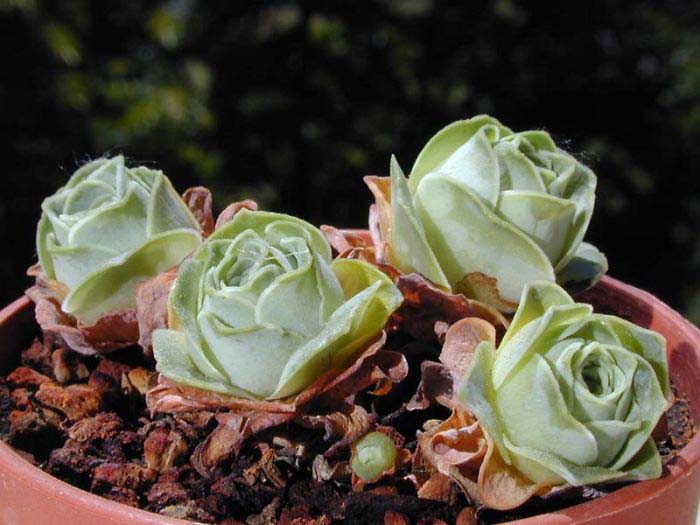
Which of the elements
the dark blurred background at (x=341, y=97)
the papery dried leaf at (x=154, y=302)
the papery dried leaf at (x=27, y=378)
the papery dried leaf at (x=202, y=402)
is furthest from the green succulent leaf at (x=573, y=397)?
the dark blurred background at (x=341, y=97)

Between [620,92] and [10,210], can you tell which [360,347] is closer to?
[10,210]

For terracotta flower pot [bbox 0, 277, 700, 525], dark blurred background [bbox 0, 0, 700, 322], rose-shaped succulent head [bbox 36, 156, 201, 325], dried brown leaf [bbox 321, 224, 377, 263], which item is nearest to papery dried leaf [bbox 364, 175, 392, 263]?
dried brown leaf [bbox 321, 224, 377, 263]

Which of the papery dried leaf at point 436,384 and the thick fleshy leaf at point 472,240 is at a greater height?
the thick fleshy leaf at point 472,240

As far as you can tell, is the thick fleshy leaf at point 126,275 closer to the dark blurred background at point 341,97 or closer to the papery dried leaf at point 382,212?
the papery dried leaf at point 382,212

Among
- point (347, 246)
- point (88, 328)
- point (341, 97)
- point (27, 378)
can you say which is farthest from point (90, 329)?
point (341, 97)

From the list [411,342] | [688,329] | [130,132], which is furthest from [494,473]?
[130,132]

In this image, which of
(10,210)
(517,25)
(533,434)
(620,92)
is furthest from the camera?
(620,92)

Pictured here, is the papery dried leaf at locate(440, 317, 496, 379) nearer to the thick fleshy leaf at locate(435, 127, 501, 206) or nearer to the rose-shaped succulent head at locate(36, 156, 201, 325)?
the thick fleshy leaf at locate(435, 127, 501, 206)
